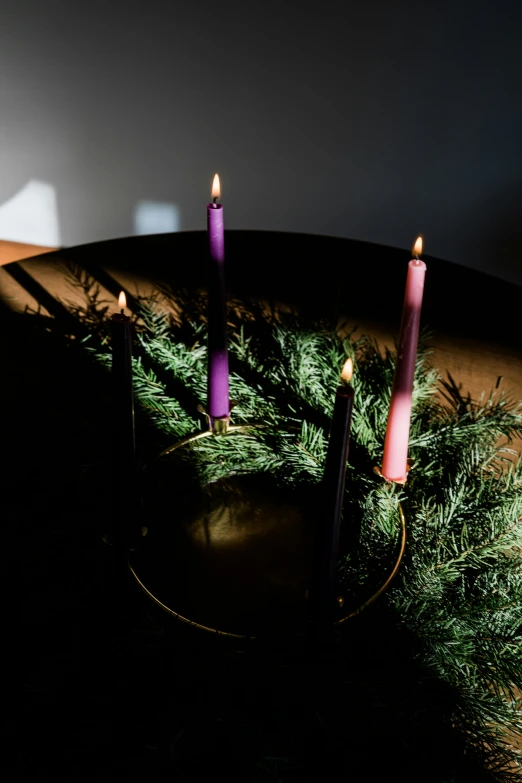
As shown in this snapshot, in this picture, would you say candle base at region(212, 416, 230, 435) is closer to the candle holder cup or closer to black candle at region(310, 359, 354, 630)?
the candle holder cup

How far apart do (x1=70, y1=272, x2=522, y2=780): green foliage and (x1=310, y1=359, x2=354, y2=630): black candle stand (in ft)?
0.33

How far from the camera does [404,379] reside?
56 cm

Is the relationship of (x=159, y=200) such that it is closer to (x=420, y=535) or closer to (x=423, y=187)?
(x=423, y=187)

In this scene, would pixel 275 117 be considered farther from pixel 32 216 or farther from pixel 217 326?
pixel 217 326

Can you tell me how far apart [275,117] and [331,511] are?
1.63 metres

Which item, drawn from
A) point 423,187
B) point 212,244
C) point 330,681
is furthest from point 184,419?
point 423,187

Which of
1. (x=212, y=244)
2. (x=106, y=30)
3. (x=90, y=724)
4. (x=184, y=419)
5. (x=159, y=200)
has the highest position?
(x=106, y=30)

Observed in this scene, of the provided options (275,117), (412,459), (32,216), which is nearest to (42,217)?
(32,216)

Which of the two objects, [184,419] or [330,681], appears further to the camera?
[184,419]

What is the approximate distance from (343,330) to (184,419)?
0.84 ft

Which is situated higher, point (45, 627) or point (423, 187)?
point (423, 187)

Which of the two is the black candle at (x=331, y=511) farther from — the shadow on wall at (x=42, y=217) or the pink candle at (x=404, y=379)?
the shadow on wall at (x=42, y=217)

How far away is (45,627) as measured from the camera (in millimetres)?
491

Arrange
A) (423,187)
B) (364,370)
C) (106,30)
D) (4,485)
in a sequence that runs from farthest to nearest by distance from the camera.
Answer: (423,187)
(106,30)
(364,370)
(4,485)
